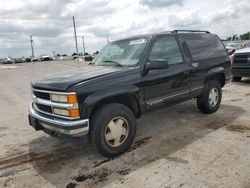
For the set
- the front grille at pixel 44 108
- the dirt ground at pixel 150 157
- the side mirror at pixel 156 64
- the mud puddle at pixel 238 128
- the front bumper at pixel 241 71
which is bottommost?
the dirt ground at pixel 150 157

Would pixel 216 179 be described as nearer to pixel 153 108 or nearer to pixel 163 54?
pixel 153 108

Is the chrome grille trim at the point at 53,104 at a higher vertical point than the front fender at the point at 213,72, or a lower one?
lower

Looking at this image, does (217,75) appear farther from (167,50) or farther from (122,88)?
(122,88)

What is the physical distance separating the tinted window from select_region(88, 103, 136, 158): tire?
2245 millimetres

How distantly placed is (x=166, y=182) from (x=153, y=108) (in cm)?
161

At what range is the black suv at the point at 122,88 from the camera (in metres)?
3.67

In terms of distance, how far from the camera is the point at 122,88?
13.3 feet

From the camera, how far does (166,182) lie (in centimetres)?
326

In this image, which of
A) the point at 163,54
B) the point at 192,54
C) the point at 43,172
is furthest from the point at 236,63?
the point at 43,172

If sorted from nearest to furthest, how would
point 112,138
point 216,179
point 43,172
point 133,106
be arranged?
point 216,179
point 43,172
point 112,138
point 133,106

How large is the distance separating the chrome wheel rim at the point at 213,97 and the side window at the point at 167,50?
140cm

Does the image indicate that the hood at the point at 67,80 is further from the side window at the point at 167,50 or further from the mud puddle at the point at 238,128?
the mud puddle at the point at 238,128

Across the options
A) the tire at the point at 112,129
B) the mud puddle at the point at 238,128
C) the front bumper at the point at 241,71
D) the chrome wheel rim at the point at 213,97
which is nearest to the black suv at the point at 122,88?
the tire at the point at 112,129

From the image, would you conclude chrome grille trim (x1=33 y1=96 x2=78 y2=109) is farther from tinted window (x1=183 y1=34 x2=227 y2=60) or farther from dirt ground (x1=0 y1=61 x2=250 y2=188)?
tinted window (x1=183 y1=34 x2=227 y2=60)
